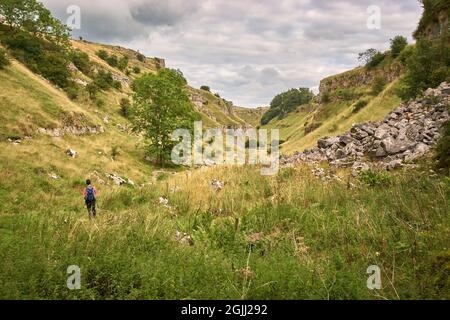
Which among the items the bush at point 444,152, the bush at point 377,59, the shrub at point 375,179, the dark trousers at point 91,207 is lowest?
the dark trousers at point 91,207

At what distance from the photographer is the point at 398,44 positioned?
7306 centimetres

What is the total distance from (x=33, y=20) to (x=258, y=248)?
52277mm

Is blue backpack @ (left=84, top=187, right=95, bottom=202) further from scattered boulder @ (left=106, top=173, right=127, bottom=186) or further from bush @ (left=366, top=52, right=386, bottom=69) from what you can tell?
bush @ (left=366, top=52, right=386, bottom=69)

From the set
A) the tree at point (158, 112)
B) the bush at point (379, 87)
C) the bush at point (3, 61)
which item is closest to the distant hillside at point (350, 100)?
the bush at point (379, 87)

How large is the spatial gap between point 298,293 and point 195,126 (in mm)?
40014

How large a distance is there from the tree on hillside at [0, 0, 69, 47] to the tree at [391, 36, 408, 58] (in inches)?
2413

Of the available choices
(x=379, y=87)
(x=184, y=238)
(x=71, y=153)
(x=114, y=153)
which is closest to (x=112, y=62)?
(x=379, y=87)

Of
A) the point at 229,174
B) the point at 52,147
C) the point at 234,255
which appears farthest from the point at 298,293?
the point at 52,147

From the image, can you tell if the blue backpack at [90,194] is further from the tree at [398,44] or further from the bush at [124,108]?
the tree at [398,44]

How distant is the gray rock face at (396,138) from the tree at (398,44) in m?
58.2

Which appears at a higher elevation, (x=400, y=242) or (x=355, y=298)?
(x=400, y=242)

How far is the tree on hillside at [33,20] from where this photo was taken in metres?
44.8
